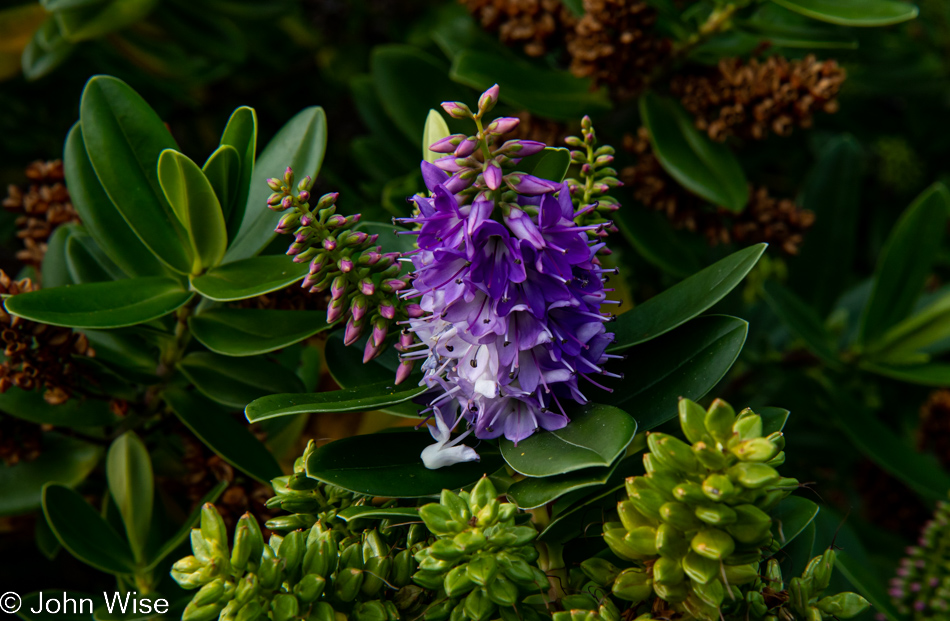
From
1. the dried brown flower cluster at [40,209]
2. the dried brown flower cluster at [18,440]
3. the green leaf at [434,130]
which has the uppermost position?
the green leaf at [434,130]

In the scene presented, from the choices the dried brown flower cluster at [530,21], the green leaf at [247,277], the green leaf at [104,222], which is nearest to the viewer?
the green leaf at [247,277]

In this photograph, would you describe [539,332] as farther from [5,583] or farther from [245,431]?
[5,583]

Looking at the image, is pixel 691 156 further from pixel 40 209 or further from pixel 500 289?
pixel 40 209

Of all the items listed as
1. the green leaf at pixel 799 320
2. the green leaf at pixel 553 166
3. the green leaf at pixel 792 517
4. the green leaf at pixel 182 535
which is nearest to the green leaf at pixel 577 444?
the green leaf at pixel 792 517

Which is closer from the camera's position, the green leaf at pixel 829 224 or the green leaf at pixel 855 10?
the green leaf at pixel 855 10

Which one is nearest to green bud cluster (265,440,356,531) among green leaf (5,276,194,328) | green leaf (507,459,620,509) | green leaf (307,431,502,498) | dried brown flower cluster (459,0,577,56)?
green leaf (307,431,502,498)

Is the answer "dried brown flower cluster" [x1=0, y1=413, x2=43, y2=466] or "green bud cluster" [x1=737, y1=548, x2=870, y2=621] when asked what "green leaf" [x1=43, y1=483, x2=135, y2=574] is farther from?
"green bud cluster" [x1=737, y1=548, x2=870, y2=621]

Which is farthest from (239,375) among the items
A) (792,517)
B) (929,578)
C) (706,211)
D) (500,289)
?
(929,578)

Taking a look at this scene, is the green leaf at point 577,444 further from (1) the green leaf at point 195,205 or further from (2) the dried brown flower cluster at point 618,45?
(2) the dried brown flower cluster at point 618,45

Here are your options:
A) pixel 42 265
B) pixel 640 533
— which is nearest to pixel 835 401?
pixel 640 533
